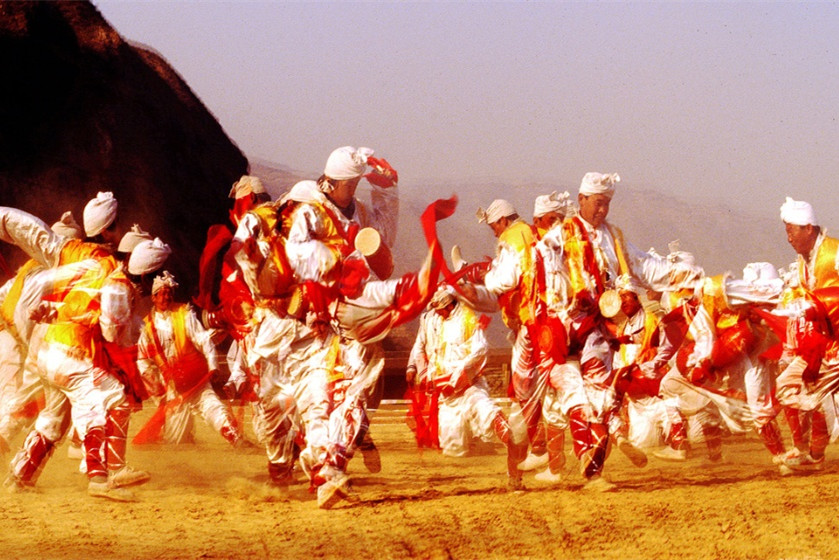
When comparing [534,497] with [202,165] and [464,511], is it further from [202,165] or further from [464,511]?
[202,165]

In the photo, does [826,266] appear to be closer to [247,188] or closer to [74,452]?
[247,188]

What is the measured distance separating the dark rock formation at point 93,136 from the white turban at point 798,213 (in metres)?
14.8

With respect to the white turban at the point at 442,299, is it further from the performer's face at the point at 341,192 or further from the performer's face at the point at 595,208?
the performer's face at the point at 341,192

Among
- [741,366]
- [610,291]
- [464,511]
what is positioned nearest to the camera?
[464,511]

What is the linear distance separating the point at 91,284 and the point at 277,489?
1863 mm

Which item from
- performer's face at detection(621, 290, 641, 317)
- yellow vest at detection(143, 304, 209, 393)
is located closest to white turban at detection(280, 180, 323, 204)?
performer's face at detection(621, 290, 641, 317)

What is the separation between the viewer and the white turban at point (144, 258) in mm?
9133

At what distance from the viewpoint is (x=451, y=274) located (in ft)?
27.8

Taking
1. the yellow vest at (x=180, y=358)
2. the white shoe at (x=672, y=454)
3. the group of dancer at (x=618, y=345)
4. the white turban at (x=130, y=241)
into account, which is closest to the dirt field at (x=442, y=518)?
the group of dancer at (x=618, y=345)

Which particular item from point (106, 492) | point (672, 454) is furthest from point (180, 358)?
point (672, 454)

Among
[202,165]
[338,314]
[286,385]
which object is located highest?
[338,314]

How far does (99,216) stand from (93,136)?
1648cm

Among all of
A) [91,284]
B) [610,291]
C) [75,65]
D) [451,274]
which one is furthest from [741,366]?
[75,65]

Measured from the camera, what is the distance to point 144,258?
920cm
